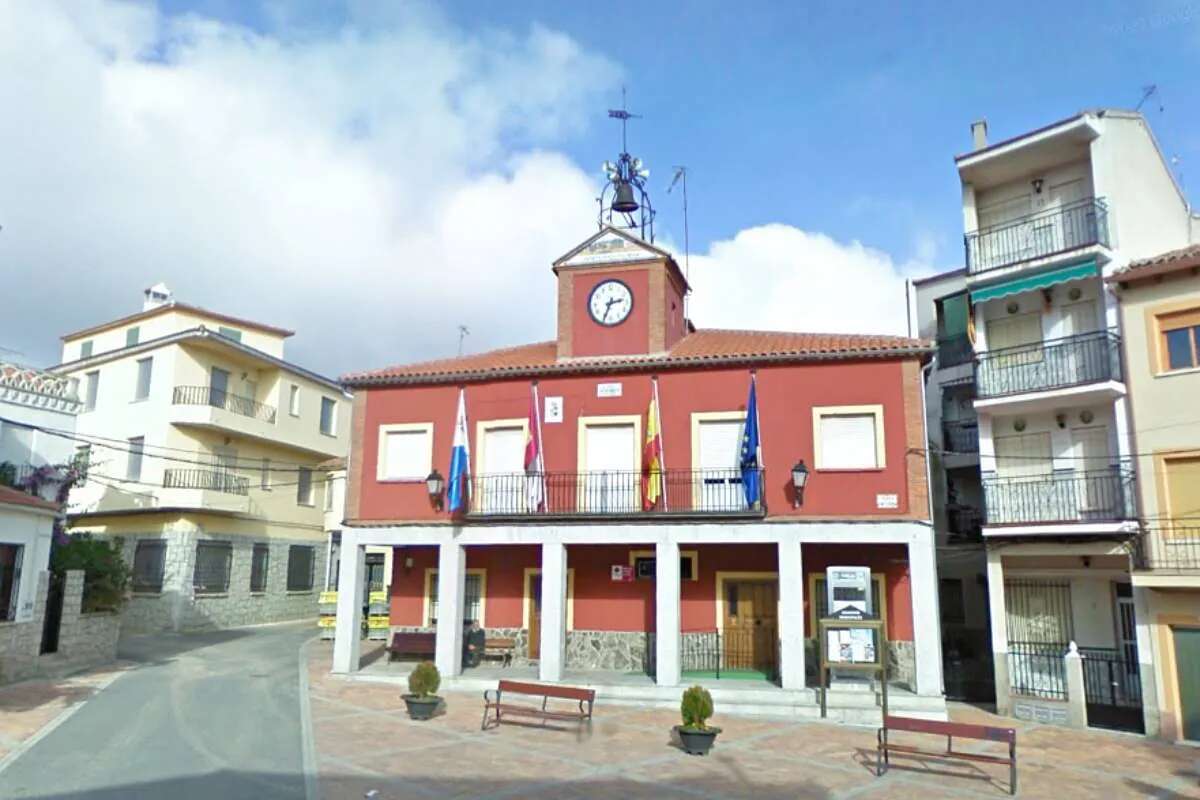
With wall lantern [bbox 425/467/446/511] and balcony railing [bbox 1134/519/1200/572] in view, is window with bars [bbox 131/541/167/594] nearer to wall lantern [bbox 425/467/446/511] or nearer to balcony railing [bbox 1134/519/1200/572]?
wall lantern [bbox 425/467/446/511]

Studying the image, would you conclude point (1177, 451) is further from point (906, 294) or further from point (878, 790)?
point (906, 294)

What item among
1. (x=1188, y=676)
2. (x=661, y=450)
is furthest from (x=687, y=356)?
(x=1188, y=676)

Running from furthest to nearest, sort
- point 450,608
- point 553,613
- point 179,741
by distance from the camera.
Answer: point 450,608
point 553,613
point 179,741

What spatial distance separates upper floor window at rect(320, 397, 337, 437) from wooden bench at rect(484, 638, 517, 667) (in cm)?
1832

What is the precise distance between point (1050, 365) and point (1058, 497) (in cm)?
265

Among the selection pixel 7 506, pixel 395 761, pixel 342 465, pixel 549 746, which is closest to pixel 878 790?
pixel 549 746

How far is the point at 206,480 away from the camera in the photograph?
1150 inches

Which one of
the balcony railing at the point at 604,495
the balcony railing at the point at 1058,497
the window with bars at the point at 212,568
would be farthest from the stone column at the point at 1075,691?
the window with bars at the point at 212,568

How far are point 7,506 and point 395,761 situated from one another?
10.5 meters

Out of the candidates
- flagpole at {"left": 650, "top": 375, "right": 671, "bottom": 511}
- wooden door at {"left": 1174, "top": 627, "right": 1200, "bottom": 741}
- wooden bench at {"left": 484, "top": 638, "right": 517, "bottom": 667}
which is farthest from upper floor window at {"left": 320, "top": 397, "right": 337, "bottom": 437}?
wooden door at {"left": 1174, "top": 627, "right": 1200, "bottom": 741}

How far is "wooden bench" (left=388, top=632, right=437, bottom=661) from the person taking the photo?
19406mm

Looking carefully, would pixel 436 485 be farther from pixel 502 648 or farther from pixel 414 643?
pixel 502 648

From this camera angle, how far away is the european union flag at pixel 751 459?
56.3ft

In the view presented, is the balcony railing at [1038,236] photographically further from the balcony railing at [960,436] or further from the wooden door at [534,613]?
the wooden door at [534,613]
